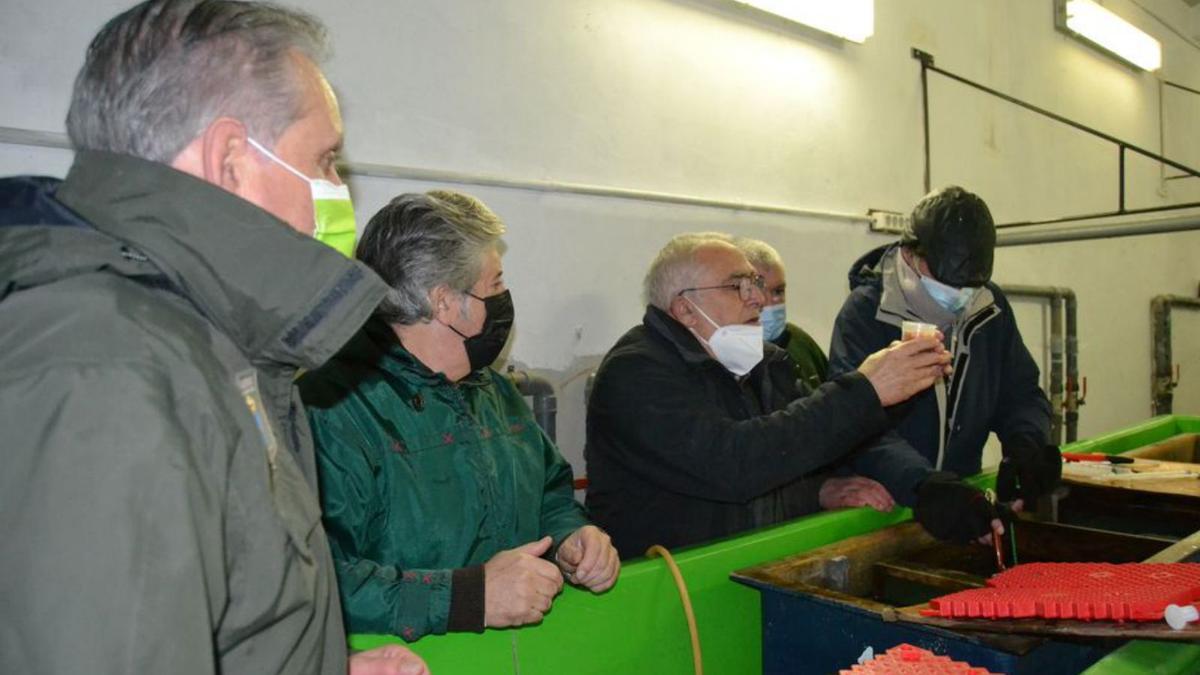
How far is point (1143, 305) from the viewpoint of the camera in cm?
630

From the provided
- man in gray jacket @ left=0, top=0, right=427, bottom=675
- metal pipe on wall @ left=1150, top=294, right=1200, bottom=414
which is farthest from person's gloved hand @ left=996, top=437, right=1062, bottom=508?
metal pipe on wall @ left=1150, top=294, right=1200, bottom=414

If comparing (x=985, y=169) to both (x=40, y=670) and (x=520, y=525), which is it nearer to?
(x=520, y=525)

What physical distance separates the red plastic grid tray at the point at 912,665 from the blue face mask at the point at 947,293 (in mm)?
1339

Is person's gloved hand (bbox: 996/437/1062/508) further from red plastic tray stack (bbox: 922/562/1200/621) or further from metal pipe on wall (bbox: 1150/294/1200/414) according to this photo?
metal pipe on wall (bbox: 1150/294/1200/414)

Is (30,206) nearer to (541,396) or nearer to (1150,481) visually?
(541,396)

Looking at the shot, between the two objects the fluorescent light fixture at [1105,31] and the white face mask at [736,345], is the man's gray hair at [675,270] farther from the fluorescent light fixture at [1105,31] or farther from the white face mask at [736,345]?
the fluorescent light fixture at [1105,31]

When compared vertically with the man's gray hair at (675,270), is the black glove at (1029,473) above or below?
below

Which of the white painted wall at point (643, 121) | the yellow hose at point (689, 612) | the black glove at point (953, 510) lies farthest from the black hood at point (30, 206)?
the black glove at point (953, 510)

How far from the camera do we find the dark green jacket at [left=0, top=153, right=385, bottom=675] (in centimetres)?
56

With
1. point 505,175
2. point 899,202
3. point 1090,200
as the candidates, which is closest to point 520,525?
point 505,175

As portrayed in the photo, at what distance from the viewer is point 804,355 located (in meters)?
2.85

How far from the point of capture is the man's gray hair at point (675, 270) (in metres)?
2.05

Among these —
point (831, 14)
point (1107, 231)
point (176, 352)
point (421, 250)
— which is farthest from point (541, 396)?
point (1107, 231)

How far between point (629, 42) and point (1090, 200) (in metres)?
4.42
